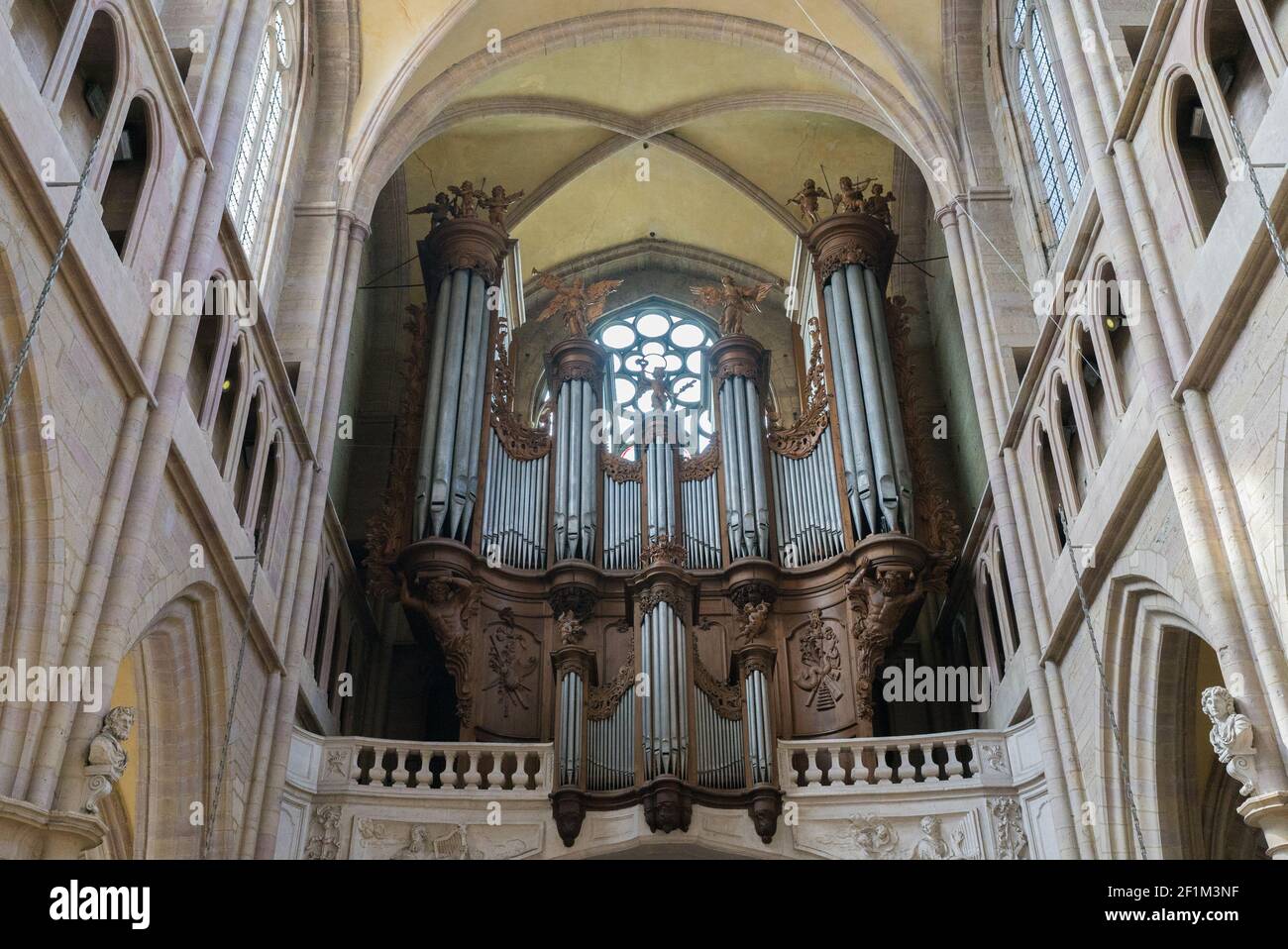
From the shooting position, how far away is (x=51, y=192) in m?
8.96

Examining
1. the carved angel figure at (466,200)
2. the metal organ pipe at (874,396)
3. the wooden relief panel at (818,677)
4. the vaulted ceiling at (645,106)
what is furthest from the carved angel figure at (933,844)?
the carved angel figure at (466,200)

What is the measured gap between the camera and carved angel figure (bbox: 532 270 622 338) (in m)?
20.3

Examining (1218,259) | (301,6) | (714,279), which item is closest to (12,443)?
(1218,259)

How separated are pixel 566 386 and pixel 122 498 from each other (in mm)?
10020

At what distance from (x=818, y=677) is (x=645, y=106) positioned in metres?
9.60

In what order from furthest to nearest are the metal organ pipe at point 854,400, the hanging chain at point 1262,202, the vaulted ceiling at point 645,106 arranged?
the vaulted ceiling at point 645,106, the metal organ pipe at point 854,400, the hanging chain at point 1262,202

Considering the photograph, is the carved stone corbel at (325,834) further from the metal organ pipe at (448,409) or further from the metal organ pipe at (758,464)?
the metal organ pipe at (758,464)

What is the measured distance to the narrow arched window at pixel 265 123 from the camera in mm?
14883

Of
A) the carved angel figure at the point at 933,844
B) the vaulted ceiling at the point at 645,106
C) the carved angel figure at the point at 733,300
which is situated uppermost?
the vaulted ceiling at the point at 645,106

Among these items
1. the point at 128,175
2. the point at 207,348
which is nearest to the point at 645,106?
the point at 207,348

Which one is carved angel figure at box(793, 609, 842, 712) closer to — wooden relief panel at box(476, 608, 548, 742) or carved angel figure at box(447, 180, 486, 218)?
wooden relief panel at box(476, 608, 548, 742)

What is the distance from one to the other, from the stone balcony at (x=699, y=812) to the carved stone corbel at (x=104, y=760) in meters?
4.63

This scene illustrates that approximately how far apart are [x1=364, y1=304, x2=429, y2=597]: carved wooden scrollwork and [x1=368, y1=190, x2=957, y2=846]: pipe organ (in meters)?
0.03
